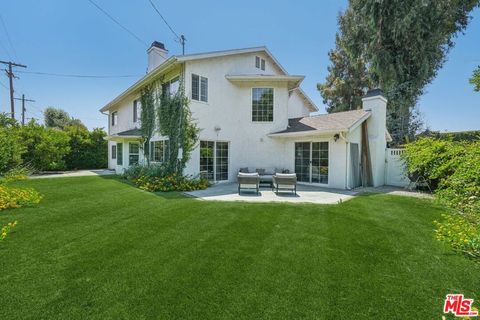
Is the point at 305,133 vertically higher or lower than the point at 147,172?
higher

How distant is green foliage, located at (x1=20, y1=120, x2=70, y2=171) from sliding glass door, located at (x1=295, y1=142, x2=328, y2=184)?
19041 mm

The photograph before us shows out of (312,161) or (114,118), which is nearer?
(312,161)

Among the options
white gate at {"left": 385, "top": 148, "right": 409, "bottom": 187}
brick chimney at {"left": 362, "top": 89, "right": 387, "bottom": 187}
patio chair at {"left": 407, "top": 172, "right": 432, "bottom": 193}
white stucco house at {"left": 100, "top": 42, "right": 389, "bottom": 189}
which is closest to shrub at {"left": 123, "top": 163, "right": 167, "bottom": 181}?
white stucco house at {"left": 100, "top": 42, "right": 389, "bottom": 189}

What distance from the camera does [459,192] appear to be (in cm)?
638

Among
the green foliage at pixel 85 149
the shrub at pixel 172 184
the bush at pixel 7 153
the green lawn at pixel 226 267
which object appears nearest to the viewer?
the green lawn at pixel 226 267

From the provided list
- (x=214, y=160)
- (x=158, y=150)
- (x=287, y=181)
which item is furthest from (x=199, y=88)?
(x=287, y=181)

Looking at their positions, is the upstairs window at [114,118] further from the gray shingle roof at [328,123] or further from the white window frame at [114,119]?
the gray shingle roof at [328,123]

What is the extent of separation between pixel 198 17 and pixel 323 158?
34.6 ft

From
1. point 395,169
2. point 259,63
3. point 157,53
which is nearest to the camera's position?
point 395,169

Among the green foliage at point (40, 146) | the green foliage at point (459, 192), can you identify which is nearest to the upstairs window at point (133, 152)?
the green foliage at point (40, 146)

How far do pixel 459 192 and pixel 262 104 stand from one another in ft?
32.7

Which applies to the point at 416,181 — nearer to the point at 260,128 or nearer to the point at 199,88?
the point at 260,128

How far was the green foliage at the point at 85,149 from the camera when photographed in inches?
851

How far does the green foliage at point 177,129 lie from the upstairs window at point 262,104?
4.09m
